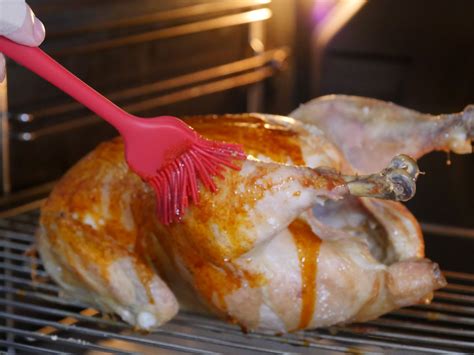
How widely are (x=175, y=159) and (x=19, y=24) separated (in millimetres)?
436

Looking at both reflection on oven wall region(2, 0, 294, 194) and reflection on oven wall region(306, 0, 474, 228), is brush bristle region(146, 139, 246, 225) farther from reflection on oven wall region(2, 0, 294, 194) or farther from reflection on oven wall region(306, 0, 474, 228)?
reflection on oven wall region(306, 0, 474, 228)

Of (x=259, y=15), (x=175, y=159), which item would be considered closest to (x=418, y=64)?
(x=259, y=15)

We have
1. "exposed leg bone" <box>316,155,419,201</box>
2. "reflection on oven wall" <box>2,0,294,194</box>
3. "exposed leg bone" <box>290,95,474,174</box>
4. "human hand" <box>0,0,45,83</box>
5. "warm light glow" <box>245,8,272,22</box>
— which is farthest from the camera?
"warm light glow" <box>245,8,272,22</box>

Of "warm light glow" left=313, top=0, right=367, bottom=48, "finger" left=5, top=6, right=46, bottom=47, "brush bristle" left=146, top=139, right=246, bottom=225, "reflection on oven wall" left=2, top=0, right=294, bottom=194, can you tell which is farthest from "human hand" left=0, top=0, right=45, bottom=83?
"warm light glow" left=313, top=0, right=367, bottom=48

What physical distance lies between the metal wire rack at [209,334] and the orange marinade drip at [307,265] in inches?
4.0

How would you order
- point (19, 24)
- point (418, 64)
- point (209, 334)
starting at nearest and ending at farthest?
point (19, 24)
point (209, 334)
point (418, 64)

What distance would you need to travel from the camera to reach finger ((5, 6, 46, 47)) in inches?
53.6

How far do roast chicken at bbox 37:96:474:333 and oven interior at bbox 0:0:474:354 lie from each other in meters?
0.08

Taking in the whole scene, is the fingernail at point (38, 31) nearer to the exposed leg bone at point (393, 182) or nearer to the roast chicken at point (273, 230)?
the roast chicken at point (273, 230)

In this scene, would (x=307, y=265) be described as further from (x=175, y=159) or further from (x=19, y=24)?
(x=19, y=24)

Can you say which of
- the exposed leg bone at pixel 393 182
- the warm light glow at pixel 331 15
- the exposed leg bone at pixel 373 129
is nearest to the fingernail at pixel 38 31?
the exposed leg bone at pixel 393 182

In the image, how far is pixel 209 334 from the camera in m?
1.83

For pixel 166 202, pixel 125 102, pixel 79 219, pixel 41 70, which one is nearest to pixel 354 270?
pixel 166 202

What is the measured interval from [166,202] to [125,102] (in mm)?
1332
